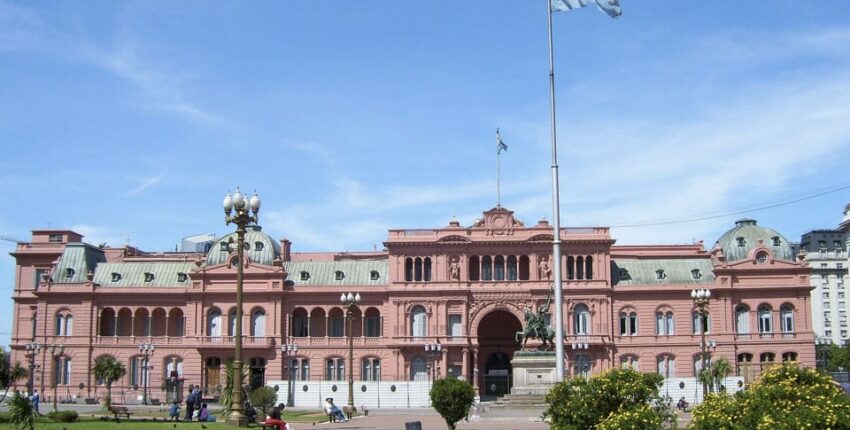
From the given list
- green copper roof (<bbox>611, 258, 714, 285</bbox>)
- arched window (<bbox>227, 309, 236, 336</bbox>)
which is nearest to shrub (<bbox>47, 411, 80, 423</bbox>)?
arched window (<bbox>227, 309, 236, 336</bbox>)

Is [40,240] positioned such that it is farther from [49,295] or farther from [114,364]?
[114,364]

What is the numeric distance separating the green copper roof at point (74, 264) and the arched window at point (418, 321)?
3314 cm

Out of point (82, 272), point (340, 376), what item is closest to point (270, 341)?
point (340, 376)

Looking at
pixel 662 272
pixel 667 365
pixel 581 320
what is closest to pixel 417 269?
pixel 581 320

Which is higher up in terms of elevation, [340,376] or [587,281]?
[587,281]

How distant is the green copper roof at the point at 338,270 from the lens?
311 feet

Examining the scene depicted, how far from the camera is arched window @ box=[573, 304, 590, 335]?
89812mm

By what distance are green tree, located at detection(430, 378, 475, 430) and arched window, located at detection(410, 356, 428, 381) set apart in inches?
1929

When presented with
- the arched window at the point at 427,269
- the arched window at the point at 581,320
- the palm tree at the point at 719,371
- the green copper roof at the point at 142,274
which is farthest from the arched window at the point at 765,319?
the green copper roof at the point at 142,274

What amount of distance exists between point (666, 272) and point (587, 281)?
8.55 m

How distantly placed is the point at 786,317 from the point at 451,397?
2333 inches

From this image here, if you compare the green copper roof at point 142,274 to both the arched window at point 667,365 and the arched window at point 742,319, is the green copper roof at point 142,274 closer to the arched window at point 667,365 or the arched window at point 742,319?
the arched window at point 667,365

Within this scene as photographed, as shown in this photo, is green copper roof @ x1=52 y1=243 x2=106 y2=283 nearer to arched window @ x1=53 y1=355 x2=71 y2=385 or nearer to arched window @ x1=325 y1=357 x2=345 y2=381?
arched window @ x1=53 y1=355 x2=71 y2=385

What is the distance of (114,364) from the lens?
3420 inches
